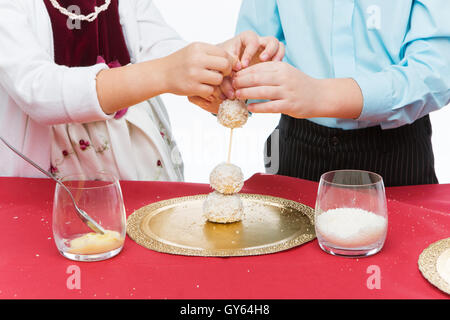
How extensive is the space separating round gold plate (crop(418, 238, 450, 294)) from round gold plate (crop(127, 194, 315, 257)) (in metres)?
0.17

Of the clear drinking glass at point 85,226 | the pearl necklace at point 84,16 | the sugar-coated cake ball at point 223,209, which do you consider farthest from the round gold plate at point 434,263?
the pearl necklace at point 84,16

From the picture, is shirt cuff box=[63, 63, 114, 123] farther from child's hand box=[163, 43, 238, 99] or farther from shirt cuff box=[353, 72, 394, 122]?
shirt cuff box=[353, 72, 394, 122]

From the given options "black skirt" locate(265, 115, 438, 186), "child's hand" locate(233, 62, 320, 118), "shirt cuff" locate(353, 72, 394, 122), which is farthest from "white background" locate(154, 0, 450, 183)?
"child's hand" locate(233, 62, 320, 118)

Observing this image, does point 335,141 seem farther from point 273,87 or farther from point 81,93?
point 81,93

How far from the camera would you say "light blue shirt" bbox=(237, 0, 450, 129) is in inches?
43.9

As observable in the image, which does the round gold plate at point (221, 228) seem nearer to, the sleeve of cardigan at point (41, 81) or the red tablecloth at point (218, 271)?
the red tablecloth at point (218, 271)

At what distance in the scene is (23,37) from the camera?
3.55 ft

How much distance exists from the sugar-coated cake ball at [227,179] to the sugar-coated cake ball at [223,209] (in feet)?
0.06

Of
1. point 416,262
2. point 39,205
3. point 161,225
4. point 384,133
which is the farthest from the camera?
point 384,133

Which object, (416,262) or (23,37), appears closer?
(416,262)

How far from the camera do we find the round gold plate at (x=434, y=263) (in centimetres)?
68

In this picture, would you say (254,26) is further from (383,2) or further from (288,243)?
(288,243)

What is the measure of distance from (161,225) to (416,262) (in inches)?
15.8

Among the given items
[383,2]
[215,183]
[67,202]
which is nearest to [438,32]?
[383,2]
